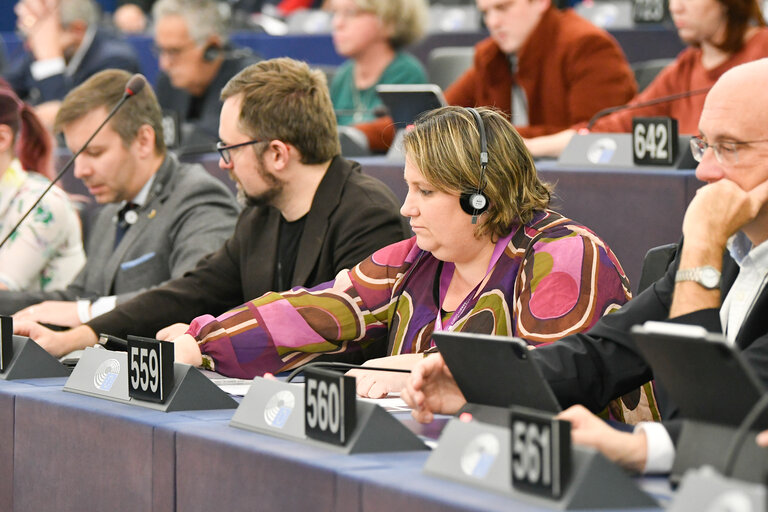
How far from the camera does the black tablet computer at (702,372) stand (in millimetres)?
1301

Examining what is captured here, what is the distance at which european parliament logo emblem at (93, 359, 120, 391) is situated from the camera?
1.97m

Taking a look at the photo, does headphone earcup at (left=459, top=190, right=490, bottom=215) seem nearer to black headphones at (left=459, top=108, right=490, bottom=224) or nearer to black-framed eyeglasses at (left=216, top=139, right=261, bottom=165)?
black headphones at (left=459, top=108, right=490, bottom=224)

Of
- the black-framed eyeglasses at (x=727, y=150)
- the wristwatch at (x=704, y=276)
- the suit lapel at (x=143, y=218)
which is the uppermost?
the black-framed eyeglasses at (x=727, y=150)

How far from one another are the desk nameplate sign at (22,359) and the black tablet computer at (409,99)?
1.53 metres

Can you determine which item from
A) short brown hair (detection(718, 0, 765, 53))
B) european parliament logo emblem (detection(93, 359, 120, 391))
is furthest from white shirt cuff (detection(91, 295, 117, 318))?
short brown hair (detection(718, 0, 765, 53))

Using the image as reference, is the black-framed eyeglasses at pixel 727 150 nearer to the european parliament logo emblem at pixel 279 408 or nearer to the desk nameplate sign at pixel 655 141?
the european parliament logo emblem at pixel 279 408

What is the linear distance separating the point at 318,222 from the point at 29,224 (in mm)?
1113

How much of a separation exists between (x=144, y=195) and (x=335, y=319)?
111 cm

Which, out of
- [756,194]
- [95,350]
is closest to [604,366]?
[756,194]

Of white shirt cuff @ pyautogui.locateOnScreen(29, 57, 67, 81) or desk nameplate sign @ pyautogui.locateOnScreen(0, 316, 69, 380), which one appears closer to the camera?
desk nameplate sign @ pyautogui.locateOnScreen(0, 316, 69, 380)

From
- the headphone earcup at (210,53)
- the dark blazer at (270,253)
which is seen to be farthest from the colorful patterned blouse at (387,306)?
the headphone earcup at (210,53)

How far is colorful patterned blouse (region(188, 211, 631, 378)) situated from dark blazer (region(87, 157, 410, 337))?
0.80 feet

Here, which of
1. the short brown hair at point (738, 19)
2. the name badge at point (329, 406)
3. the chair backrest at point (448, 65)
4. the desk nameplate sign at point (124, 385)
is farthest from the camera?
the chair backrest at point (448, 65)

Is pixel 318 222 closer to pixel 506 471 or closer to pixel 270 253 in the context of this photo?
pixel 270 253
